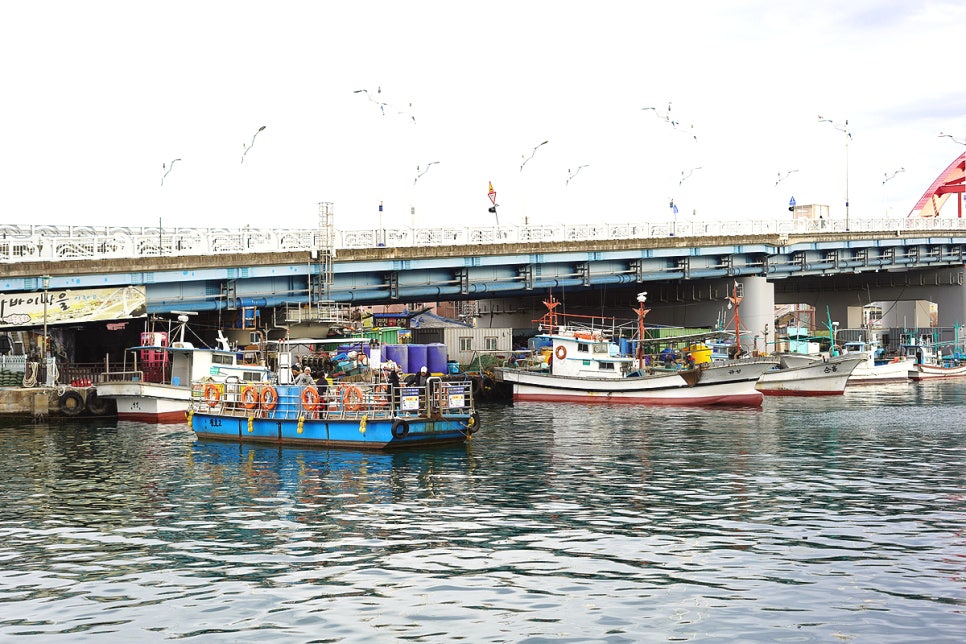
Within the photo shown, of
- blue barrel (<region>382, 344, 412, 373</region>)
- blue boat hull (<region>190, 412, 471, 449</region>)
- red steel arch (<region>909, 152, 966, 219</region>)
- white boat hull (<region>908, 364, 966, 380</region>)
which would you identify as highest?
red steel arch (<region>909, 152, 966, 219</region>)

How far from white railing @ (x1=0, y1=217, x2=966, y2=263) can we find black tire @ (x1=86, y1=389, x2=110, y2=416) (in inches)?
302

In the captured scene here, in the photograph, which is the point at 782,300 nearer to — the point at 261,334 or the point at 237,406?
the point at 261,334

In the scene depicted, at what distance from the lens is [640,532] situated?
23.8m

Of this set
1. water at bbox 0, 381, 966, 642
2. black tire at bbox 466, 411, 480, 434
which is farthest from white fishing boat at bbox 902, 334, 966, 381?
black tire at bbox 466, 411, 480, 434

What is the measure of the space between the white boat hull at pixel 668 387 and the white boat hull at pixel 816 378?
1027 cm

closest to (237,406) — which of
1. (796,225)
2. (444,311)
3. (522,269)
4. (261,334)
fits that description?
(261,334)

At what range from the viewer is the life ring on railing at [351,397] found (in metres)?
39.9

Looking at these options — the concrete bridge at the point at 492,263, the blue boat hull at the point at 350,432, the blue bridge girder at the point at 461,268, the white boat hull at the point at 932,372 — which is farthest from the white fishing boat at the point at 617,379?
the white boat hull at the point at 932,372

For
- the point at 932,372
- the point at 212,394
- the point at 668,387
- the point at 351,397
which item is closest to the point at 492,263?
the point at 668,387

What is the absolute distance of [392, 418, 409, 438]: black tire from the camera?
38219 mm

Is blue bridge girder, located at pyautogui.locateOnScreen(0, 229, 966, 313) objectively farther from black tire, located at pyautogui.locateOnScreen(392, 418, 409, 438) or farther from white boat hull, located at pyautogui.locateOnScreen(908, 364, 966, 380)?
black tire, located at pyautogui.locateOnScreen(392, 418, 409, 438)

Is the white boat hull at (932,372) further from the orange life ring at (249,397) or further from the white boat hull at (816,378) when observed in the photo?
the orange life ring at (249,397)

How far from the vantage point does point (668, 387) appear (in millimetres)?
65062

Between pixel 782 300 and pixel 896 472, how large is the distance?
106 m
